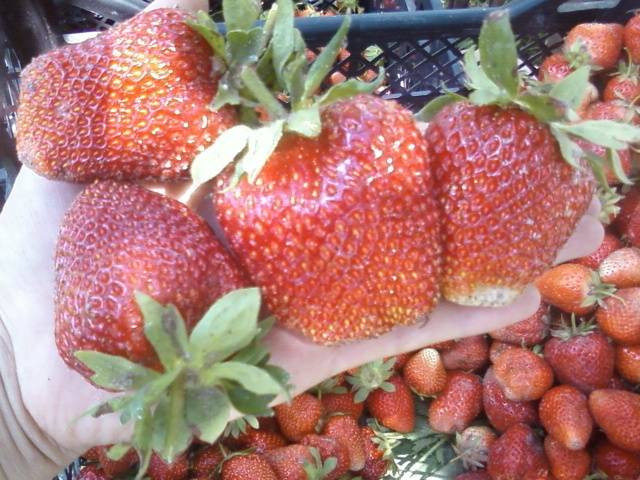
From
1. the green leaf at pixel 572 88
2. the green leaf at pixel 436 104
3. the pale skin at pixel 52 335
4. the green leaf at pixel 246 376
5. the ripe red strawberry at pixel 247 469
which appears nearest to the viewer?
the green leaf at pixel 246 376

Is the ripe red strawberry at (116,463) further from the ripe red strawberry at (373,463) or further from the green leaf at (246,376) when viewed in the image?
the green leaf at (246,376)

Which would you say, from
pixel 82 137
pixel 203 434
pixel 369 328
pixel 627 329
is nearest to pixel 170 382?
pixel 203 434

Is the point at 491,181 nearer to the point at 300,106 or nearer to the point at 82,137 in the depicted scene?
the point at 300,106

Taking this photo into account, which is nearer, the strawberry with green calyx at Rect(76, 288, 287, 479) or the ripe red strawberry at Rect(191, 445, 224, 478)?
the strawberry with green calyx at Rect(76, 288, 287, 479)

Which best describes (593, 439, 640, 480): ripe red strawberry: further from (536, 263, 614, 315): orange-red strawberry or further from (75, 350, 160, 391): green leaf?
(75, 350, 160, 391): green leaf

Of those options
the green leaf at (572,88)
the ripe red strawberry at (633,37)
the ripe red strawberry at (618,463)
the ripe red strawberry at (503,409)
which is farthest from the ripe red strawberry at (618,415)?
the green leaf at (572,88)

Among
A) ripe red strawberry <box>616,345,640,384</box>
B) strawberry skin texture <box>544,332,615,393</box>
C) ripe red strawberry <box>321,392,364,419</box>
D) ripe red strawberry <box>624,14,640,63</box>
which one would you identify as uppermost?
ripe red strawberry <box>624,14,640,63</box>

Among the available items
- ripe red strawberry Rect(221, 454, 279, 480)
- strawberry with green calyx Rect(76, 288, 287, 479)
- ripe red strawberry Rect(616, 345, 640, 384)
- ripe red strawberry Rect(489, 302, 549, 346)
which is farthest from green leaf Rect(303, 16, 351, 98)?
ripe red strawberry Rect(616, 345, 640, 384)

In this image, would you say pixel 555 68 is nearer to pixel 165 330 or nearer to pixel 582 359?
pixel 582 359
